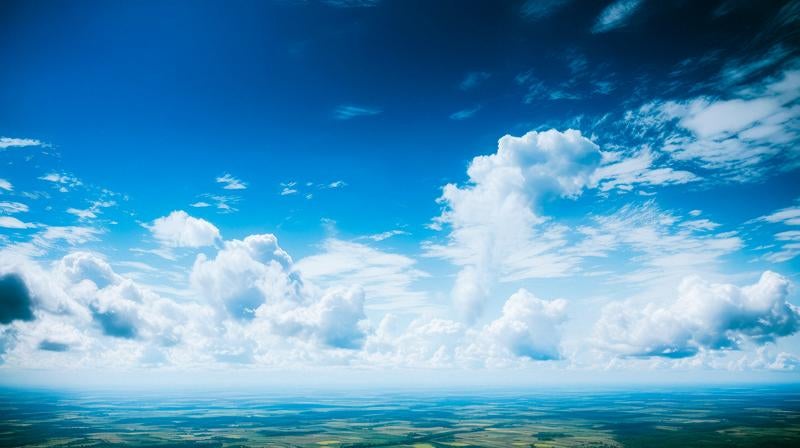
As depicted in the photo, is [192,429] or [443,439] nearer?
[443,439]

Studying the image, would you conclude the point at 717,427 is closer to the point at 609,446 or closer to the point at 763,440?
the point at 763,440

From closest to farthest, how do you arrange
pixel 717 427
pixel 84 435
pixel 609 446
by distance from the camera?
pixel 609 446
pixel 84 435
pixel 717 427

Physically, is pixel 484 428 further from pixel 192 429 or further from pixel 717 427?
pixel 192 429

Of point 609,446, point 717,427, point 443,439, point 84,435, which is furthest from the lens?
point 717,427

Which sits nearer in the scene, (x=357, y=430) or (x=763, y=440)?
(x=763, y=440)

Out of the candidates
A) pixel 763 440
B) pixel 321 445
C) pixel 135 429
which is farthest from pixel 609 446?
pixel 135 429

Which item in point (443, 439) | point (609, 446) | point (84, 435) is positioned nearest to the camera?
point (609, 446)

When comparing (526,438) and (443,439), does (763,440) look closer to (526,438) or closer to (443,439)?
(526,438)

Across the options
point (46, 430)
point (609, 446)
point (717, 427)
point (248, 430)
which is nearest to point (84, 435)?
point (46, 430)

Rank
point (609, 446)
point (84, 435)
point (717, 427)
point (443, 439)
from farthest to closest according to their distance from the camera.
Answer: point (717, 427)
point (84, 435)
point (443, 439)
point (609, 446)
